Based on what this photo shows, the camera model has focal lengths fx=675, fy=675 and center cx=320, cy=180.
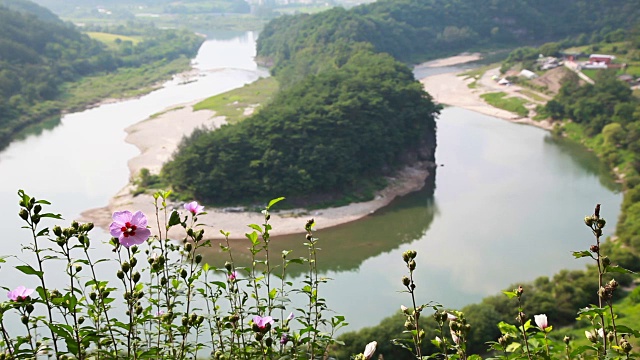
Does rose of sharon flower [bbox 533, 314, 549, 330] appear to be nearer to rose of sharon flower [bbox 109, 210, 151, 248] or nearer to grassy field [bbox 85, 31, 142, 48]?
rose of sharon flower [bbox 109, 210, 151, 248]

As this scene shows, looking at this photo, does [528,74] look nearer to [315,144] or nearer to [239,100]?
[239,100]

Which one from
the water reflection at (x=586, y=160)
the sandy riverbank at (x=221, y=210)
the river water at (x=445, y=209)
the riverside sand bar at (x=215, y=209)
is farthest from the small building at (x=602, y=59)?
the sandy riverbank at (x=221, y=210)

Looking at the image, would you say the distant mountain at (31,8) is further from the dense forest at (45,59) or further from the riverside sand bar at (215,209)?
the riverside sand bar at (215,209)

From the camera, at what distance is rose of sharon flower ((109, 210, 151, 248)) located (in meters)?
3.62

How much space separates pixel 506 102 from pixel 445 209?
24688 mm

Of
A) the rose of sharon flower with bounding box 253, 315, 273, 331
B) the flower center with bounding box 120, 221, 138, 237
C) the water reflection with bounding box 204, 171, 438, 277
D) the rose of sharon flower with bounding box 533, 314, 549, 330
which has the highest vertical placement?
the flower center with bounding box 120, 221, 138, 237

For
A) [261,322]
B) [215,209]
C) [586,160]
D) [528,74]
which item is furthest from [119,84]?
[261,322]

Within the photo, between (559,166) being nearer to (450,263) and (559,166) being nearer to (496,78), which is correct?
(450,263)

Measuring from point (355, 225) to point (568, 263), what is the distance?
9.51 metres

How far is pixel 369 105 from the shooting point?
37.1 metres

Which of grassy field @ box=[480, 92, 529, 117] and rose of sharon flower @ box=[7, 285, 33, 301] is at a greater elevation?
rose of sharon flower @ box=[7, 285, 33, 301]

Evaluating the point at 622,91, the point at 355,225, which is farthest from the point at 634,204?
the point at 622,91

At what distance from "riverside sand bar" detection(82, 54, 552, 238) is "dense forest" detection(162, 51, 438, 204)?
1084 mm

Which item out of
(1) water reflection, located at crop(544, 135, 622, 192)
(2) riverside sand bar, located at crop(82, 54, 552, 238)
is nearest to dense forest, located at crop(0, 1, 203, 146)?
(2) riverside sand bar, located at crop(82, 54, 552, 238)
